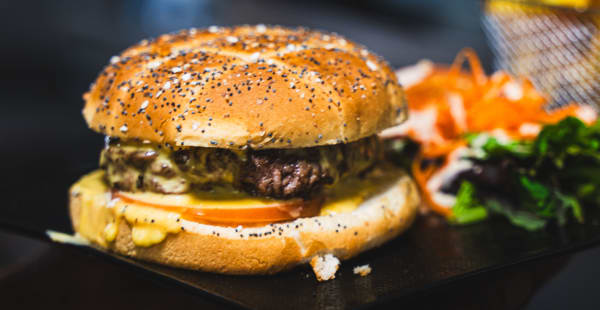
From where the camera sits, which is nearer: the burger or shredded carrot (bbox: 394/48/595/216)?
the burger

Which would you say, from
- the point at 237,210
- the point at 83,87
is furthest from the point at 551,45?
the point at 83,87

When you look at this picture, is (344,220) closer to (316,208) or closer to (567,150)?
(316,208)

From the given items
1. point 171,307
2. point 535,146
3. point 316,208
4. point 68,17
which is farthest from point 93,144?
point 535,146

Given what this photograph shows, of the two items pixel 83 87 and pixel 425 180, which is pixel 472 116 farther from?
pixel 83 87

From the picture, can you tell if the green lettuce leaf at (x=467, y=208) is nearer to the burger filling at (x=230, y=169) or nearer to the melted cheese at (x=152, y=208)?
the melted cheese at (x=152, y=208)

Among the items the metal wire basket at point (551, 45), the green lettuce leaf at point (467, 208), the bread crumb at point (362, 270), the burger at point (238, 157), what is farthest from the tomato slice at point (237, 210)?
the metal wire basket at point (551, 45)

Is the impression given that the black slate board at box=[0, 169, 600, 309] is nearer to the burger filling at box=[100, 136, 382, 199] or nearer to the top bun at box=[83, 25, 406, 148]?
the burger filling at box=[100, 136, 382, 199]

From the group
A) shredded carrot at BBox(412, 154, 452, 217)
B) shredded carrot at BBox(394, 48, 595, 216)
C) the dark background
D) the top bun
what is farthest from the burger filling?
shredded carrot at BBox(394, 48, 595, 216)
